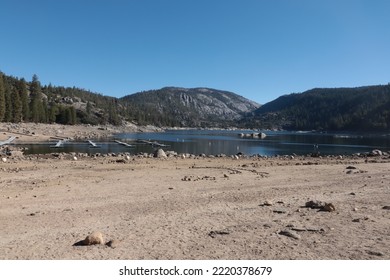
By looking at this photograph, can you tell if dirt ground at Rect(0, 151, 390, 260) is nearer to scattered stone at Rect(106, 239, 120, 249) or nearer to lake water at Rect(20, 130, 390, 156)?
scattered stone at Rect(106, 239, 120, 249)

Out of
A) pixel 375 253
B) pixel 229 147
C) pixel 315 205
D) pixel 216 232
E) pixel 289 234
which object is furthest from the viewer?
pixel 229 147

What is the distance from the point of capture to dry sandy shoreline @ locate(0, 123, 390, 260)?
359 inches

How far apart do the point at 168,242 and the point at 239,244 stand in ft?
6.27

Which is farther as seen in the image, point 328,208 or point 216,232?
point 328,208

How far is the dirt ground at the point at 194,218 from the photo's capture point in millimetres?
9117

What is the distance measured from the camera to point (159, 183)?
21484mm

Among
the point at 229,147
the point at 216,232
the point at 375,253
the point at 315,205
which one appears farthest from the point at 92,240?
the point at 229,147

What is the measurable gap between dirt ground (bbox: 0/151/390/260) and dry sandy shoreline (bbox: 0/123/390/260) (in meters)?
0.03

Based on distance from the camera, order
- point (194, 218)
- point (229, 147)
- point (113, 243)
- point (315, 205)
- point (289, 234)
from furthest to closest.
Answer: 1. point (229, 147)
2. point (315, 205)
3. point (194, 218)
4. point (289, 234)
5. point (113, 243)

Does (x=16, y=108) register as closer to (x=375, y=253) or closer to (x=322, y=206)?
(x=322, y=206)

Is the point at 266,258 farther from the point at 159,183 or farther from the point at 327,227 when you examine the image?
the point at 159,183

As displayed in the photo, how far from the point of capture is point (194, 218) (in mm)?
12719

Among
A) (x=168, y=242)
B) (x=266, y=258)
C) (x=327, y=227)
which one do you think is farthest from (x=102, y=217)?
(x=327, y=227)

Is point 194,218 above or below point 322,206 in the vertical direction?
below
